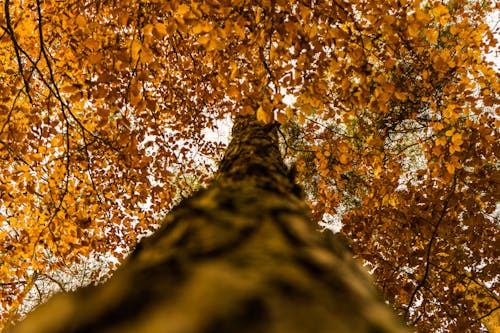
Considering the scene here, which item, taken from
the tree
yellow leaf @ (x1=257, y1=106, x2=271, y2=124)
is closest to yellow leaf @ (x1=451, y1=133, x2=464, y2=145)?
the tree

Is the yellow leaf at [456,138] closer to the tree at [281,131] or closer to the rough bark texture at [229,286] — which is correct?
the tree at [281,131]

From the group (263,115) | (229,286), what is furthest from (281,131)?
(229,286)

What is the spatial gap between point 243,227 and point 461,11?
1804cm

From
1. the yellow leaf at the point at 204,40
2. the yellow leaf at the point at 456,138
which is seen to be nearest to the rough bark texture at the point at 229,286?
the yellow leaf at the point at 204,40

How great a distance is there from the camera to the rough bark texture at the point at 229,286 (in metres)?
0.64

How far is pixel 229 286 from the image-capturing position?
30.4 inches

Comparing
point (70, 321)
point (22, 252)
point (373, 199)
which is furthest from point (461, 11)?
point (22, 252)

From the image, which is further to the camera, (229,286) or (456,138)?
(456,138)

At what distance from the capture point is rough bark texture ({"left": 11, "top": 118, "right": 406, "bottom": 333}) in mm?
636

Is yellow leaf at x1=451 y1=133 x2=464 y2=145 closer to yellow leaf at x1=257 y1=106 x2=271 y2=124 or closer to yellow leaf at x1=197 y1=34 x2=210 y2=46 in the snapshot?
yellow leaf at x1=257 y1=106 x2=271 y2=124

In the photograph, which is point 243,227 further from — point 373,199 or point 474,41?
point 474,41

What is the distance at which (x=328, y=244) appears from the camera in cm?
120

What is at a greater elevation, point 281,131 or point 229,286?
point 281,131

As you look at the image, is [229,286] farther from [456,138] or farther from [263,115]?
[456,138]
